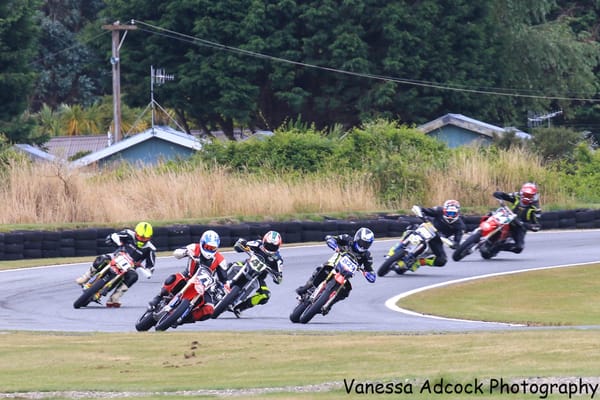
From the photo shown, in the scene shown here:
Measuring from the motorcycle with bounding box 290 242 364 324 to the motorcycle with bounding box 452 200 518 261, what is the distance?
6.49m

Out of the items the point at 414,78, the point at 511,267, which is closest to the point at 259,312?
the point at 511,267

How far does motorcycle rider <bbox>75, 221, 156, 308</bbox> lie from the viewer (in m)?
16.8

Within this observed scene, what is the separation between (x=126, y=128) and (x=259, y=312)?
134 ft

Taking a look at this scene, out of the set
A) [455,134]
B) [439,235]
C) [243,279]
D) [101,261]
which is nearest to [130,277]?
[101,261]

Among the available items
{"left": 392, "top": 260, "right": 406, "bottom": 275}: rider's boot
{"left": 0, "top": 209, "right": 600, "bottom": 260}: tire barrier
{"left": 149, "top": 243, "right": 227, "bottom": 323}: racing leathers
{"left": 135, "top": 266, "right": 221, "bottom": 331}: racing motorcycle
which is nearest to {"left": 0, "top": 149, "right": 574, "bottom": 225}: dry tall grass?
{"left": 0, "top": 209, "right": 600, "bottom": 260}: tire barrier

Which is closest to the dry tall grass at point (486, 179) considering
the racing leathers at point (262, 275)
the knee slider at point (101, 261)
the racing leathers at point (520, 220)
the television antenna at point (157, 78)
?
the racing leathers at point (520, 220)

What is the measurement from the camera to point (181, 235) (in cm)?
2442

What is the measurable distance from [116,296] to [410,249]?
5180 mm

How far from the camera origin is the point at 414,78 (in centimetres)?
5188

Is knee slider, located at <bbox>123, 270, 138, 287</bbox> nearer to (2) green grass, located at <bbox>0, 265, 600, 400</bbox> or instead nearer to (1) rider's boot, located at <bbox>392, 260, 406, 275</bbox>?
(2) green grass, located at <bbox>0, 265, 600, 400</bbox>

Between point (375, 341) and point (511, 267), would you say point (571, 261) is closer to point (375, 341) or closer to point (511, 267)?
point (511, 267)

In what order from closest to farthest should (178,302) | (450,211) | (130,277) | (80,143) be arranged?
(178,302) → (130,277) → (450,211) → (80,143)

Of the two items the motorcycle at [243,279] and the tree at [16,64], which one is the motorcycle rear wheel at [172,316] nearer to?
the motorcycle at [243,279]

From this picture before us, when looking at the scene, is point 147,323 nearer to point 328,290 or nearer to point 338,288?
point 328,290
